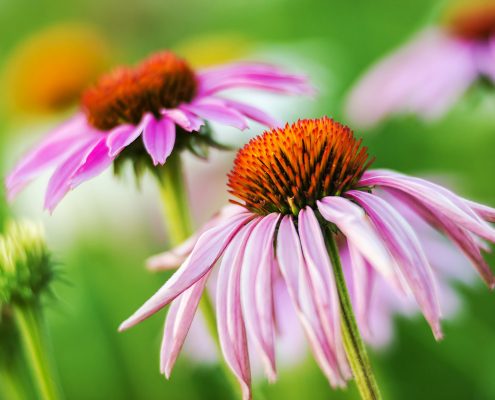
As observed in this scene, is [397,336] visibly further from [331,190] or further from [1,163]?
[1,163]

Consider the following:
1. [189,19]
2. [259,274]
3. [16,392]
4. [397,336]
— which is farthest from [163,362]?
[189,19]

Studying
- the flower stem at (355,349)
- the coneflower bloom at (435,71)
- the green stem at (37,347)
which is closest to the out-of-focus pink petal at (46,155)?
the green stem at (37,347)

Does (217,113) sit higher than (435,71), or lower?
higher

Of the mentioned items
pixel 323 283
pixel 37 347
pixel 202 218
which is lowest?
pixel 202 218

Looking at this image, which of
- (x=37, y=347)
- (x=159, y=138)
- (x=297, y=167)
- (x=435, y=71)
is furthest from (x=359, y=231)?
(x=435, y=71)

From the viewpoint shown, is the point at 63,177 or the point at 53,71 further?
the point at 53,71

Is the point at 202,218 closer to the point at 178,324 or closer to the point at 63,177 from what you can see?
the point at 63,177

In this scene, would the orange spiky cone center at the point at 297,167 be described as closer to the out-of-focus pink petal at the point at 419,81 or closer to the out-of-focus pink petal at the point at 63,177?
the out-of-focus pink petal at the point at 63,177
